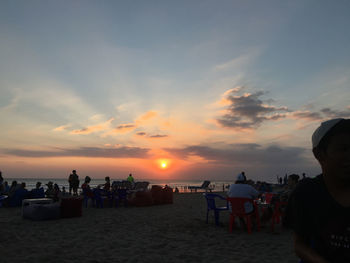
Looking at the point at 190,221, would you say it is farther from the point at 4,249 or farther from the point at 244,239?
the point at 4,249

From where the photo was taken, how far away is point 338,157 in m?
1.17

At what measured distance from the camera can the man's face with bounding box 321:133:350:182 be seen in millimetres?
1162

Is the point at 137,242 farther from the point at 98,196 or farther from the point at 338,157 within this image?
the point at 98,196

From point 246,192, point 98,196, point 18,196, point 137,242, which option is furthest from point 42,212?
point 246,192

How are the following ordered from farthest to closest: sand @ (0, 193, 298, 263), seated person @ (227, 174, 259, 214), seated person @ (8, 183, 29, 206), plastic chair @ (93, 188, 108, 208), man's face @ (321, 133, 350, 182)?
seated person @ (8, 183, 29, 206)
plastic chair @ (93, 188, 108, 208)
seated person @ (227, 174, 259, 214)
sand @ (0, 193, 298, 263)
man's face @ (321, 133, 350, 182)

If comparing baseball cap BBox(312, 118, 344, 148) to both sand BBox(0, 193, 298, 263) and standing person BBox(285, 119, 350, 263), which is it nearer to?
standing person BBox(285, 119, 350, 263)

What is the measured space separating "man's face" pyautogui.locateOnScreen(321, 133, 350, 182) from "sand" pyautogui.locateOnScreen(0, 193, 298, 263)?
415 cm

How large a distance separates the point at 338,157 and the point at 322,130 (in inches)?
5.6

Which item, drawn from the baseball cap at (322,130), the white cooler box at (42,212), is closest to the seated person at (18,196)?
the white cooler box at (42,212)

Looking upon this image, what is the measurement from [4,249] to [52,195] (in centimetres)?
1053

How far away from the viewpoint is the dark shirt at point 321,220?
1.16m

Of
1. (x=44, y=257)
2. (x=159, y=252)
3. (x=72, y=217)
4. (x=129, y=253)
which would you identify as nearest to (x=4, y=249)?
(x=44, y=257)

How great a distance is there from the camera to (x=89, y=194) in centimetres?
1374

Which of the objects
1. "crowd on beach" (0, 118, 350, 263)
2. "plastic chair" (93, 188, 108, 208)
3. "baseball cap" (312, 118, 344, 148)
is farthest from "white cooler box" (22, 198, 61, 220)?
"baseball cap" (312, 118, 344, 148)
